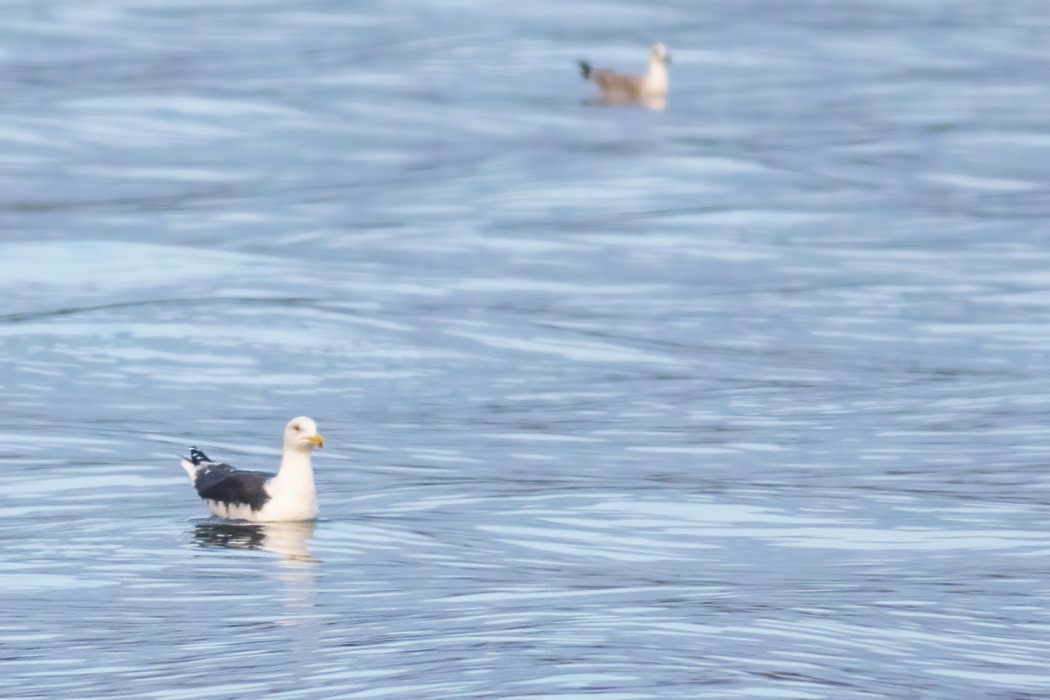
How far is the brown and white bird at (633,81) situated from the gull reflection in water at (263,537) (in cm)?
1811

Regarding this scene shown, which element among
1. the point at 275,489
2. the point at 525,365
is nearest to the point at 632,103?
the point at 525,365

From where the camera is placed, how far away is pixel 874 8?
36.5 metres

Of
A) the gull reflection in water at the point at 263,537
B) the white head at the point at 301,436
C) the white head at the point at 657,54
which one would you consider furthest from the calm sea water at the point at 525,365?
the white head at the point at 657,54

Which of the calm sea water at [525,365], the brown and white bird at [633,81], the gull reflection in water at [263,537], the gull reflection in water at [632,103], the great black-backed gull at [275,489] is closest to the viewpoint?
the calm sea water at [525,365]

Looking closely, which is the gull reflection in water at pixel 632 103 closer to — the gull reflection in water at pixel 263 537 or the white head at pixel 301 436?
the white head at pixel 301 436

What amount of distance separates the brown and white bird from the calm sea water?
462mm

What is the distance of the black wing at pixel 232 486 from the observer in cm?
1158

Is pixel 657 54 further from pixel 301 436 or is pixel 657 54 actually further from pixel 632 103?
pixel 301 436

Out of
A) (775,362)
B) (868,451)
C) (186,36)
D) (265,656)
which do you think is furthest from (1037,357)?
(186,36)

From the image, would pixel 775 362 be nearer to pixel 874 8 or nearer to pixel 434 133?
pixel 434 133

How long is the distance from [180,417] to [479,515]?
123 inches

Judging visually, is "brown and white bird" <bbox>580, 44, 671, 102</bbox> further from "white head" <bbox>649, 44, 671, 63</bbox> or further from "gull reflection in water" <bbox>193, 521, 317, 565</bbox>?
"gull reflection in water" <bbox>193, 521, 317, 565</bbox>

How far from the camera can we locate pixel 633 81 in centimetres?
2936

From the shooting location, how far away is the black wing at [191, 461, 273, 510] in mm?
11578
